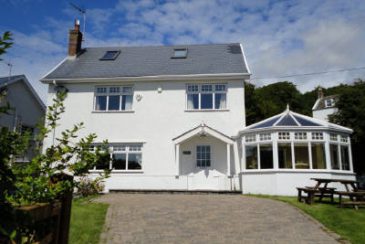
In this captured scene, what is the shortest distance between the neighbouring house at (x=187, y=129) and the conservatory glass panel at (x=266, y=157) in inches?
2.0

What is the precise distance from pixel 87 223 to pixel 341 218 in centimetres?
770

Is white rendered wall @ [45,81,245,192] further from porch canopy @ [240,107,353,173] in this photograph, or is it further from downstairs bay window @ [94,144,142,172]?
porch canopy @ [240,107,353,173]

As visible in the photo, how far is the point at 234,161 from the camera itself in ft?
59.6

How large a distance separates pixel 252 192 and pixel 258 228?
7.76 metres

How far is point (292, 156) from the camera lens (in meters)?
15.9

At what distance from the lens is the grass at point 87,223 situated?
293 inches

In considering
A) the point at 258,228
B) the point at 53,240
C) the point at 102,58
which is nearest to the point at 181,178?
the point at 258,228

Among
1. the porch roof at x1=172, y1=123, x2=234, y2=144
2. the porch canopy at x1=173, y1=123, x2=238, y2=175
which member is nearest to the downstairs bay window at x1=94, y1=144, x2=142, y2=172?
the porch canopy at x1=173, y1=123, x2=238, y2=175

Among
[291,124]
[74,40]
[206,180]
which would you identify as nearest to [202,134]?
[206,180]

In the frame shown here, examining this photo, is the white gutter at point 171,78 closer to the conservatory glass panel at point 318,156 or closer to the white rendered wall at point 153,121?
the white rendered wall at point 153,121

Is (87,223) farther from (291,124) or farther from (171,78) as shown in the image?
(171,78)

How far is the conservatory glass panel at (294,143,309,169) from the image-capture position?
52.1ft

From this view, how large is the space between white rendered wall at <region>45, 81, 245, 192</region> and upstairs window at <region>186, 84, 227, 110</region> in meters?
0.34

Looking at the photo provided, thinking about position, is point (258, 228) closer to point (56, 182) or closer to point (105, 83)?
point (56, 182)
